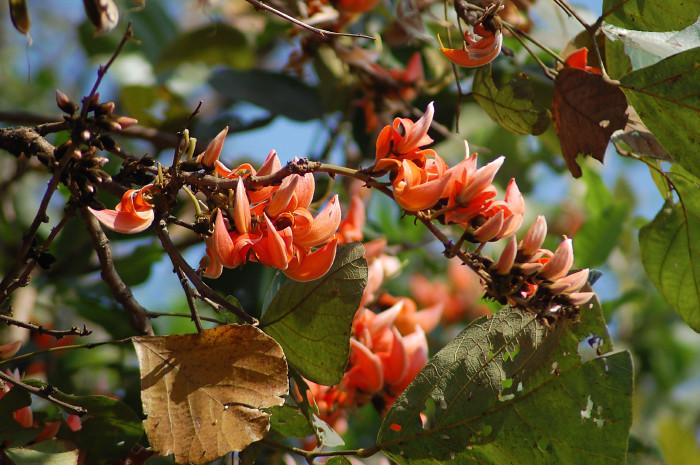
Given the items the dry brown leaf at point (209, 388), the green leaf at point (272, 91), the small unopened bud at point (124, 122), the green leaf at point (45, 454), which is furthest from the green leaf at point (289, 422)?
the green leaf at point (272, 91)

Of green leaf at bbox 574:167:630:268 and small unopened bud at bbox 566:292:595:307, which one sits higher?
small unopened bud at bbox 566:292:595:307

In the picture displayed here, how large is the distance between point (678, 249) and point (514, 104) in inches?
12.5

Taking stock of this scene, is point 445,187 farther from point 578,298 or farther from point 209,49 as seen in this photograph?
point 209,49

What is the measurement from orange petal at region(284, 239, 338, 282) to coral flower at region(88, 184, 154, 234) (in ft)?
0.48

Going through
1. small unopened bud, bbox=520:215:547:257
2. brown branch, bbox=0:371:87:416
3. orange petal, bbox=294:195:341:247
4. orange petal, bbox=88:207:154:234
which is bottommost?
brown branch, bbox=0:371:87:416

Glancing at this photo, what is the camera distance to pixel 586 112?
103 centimetres

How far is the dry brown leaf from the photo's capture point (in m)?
0.88

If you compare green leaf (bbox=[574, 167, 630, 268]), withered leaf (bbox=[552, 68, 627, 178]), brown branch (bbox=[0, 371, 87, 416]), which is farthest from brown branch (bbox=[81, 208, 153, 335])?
green leaf (bbox=[574, 167, 630, 268])

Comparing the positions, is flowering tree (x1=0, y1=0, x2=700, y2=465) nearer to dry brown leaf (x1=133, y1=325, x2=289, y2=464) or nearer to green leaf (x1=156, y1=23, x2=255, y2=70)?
dry brown leaf (x1=133, y1=325, x2=289, y2=464)

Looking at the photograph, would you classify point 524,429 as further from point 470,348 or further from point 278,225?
point 278,225

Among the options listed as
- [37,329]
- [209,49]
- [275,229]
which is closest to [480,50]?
[275,229]

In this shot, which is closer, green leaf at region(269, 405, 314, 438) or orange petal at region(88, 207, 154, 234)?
orange petal at region(88, 207, 154, 234)

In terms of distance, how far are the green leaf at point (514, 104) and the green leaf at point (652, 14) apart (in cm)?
12

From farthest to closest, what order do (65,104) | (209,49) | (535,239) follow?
(209,49) → (535,239) → (65,104)
